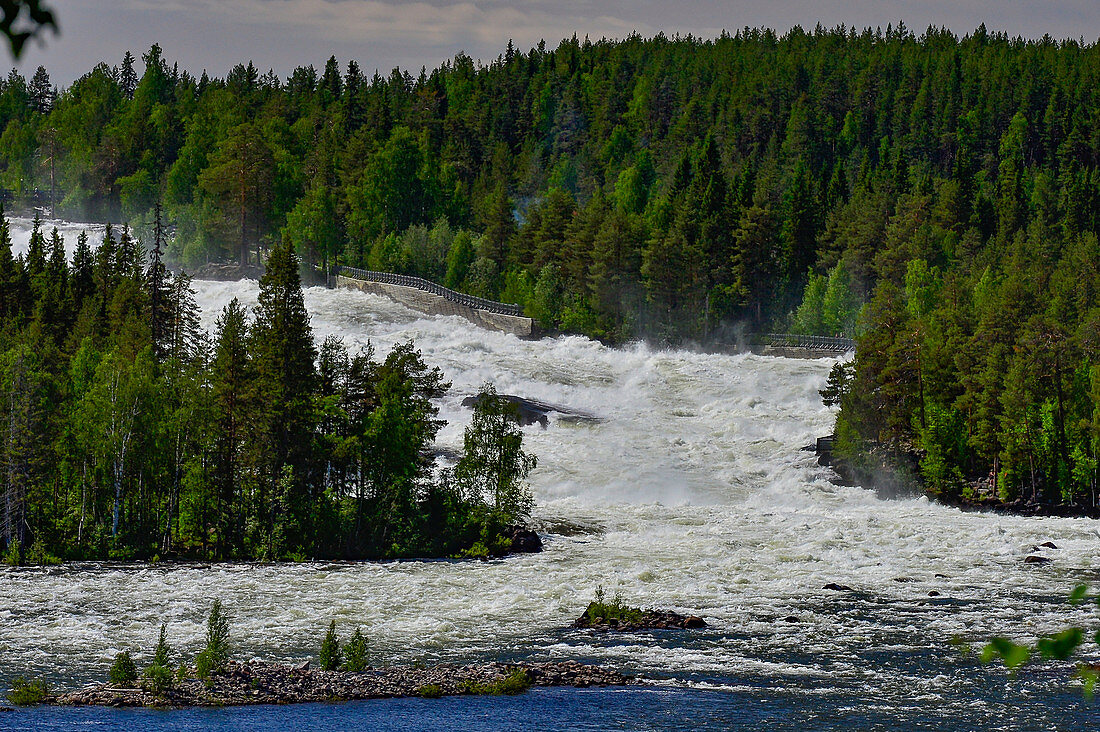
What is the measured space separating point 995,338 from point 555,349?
34.0m

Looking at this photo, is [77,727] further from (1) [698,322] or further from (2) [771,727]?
(1) [698,322]

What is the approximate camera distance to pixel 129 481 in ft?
185

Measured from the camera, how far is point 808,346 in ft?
330

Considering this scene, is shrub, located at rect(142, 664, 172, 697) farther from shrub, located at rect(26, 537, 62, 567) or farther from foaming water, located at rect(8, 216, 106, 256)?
foaming water, located at rect(8, 216, 106, 256)

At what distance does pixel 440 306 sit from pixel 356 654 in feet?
228

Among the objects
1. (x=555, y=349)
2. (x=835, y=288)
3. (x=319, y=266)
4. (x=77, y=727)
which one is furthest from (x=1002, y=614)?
(x=319, y=266)

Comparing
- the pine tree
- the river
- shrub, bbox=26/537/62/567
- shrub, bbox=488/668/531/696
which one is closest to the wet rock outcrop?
the river

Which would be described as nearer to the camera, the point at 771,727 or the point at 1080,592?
the point at 1080,592

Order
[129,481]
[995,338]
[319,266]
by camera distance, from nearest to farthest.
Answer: [129,481] < [995,338] < [319,266]

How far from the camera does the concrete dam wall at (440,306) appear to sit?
327ft

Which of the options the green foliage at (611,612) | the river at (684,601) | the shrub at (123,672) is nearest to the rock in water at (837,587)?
the river at (684,601)

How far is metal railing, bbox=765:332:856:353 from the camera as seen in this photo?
98756 mm

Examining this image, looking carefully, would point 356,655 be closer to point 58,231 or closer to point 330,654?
point 330,654

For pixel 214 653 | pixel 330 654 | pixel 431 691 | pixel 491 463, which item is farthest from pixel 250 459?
pixel 431 691
